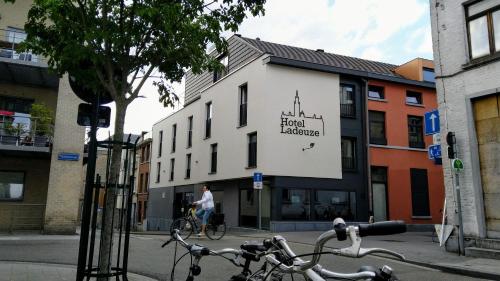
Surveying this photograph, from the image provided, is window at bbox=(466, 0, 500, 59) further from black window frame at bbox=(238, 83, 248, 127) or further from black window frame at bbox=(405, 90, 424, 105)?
black window frame at bbox=(405, 90, 424, 105)

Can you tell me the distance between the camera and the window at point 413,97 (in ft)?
88.8

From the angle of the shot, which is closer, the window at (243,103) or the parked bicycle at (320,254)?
the parked bicycle at (320,254)

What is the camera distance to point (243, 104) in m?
25.8

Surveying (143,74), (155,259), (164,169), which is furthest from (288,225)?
(164,169)

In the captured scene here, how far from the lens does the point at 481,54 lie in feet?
38.8

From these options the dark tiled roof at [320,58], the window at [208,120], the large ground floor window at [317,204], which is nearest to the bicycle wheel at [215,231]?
the large ground floor window at [317,204]

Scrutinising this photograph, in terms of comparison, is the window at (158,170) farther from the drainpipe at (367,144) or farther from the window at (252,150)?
the drainpipe at (367,144)

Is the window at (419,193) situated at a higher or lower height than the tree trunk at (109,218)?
higher

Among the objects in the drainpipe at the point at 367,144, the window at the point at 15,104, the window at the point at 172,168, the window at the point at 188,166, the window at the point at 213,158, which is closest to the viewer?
the window at the point at 15,104

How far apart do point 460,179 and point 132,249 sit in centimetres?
918

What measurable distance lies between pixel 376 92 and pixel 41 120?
18.5 metres

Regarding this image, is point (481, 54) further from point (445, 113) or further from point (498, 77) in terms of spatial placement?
point (445, 113)

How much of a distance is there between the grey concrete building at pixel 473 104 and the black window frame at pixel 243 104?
1379 centimetres

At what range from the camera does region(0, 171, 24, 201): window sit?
1758 centimetres
